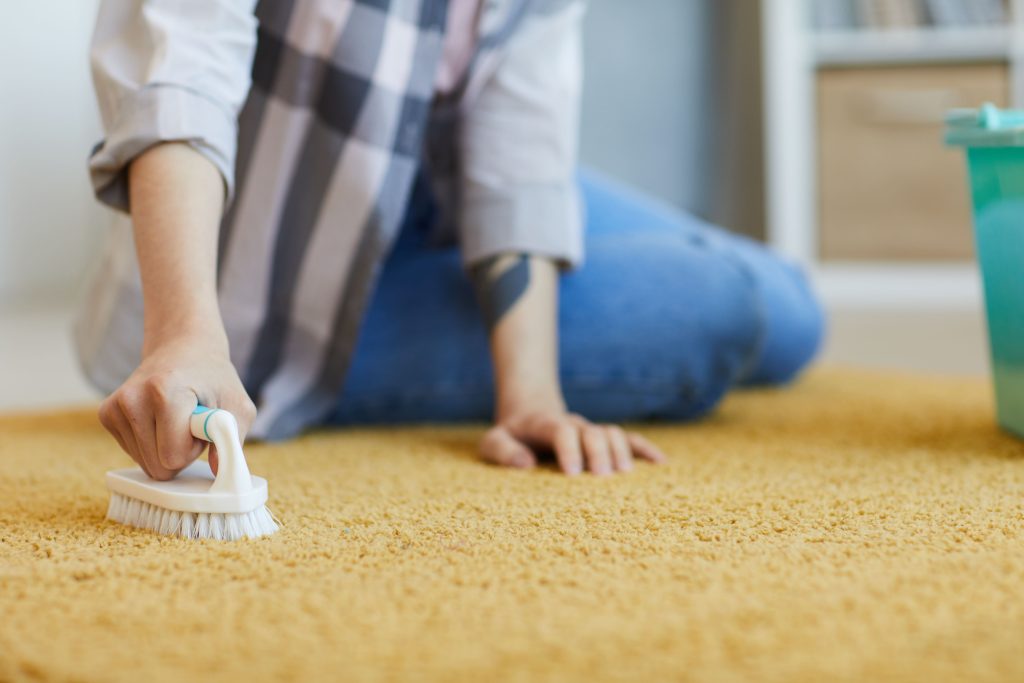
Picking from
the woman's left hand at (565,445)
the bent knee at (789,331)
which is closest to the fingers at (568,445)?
the woman's left hand at (565,445)

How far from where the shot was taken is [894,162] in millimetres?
2369

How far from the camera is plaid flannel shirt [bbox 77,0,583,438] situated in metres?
0.91

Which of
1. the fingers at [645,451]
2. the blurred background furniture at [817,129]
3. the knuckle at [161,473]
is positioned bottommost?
the fingers at [645,451]

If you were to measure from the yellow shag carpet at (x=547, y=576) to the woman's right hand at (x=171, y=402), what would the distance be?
0.15ft

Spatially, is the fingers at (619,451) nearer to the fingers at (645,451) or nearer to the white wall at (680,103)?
the fingers at (645,451)

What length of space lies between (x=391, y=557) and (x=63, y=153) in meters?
2.94

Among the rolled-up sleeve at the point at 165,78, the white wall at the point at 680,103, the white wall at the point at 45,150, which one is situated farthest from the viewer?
the white wall at the point at 45,150

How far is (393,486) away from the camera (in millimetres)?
733

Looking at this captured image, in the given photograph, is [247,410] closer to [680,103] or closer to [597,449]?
[597,449]

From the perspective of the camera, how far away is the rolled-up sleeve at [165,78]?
70cm

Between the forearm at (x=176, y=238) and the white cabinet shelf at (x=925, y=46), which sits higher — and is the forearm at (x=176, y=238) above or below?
below

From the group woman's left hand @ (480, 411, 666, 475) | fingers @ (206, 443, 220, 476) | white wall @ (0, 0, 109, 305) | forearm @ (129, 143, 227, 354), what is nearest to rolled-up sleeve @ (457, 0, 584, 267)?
woman's left hand @ (480, 411, 666, 475)

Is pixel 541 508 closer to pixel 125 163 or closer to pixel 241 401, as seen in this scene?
pixel 241 401

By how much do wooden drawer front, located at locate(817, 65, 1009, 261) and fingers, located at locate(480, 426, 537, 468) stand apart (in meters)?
1.75
